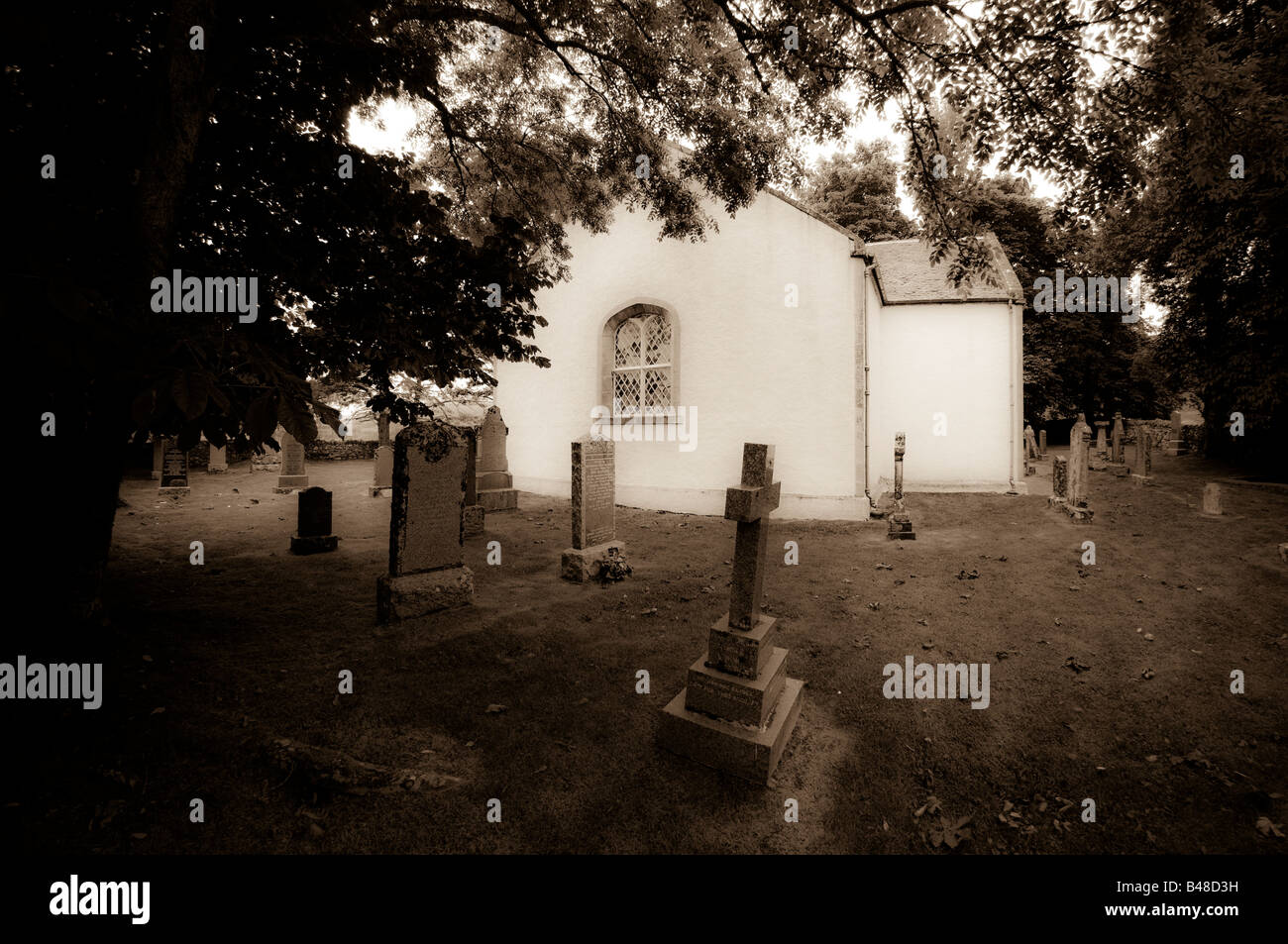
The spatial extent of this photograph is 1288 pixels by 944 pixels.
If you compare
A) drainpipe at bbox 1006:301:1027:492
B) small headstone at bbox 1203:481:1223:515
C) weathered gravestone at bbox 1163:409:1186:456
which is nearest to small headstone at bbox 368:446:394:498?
drainpipe at bbox 1006:301:1027:492

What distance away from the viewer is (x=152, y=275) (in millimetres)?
2986

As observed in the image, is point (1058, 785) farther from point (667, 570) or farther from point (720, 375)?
point (720, 375)

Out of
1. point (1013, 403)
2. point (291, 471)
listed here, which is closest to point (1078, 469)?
point (1013, 403)

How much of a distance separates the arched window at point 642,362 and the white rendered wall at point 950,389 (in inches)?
262

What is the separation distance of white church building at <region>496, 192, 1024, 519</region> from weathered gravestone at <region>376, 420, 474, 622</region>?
6064 mm

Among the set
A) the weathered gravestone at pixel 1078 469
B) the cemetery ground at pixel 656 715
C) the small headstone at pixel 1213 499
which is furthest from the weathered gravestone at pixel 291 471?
the small headstone at pixel 1213 499

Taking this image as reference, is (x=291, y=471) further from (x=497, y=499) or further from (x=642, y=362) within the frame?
(x=642, y=362)

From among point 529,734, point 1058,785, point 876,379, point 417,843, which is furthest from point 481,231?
point 876,379

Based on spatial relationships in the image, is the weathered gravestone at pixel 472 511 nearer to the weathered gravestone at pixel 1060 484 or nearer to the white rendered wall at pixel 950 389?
the white rendered wall at pixel 950 389

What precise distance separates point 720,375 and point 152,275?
342 inches

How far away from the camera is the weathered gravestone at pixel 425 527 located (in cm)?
494

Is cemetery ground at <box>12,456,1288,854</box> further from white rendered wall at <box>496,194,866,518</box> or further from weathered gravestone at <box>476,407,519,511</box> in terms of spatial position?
weathered gravestone at <box>476,407,519,511</box>

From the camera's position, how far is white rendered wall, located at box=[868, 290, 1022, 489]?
14234mm
